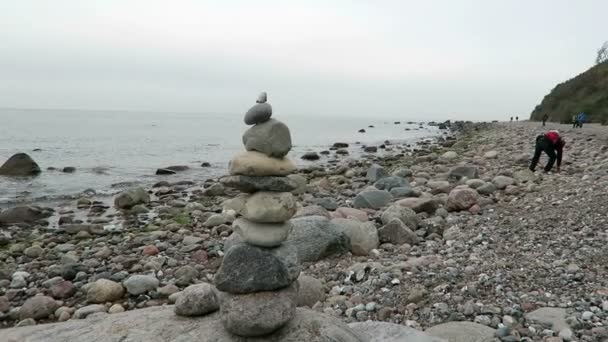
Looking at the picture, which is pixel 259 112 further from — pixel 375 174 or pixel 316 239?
pixel 375 174

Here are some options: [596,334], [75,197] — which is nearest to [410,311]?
[596,334]

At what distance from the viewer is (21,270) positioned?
30.2 feet

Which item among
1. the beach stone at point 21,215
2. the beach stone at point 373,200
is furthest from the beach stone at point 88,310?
the beach stone at point 21,215

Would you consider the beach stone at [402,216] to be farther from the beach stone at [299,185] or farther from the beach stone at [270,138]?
the beach stone at [270,138]

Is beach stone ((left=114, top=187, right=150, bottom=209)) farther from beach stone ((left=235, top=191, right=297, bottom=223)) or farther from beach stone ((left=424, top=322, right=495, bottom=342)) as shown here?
beach stone ((left=424, top=322, right=495, bottom=342))

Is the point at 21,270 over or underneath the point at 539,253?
underneath

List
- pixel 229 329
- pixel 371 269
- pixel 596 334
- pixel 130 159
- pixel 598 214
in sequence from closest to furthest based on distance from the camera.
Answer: pixel 229 329, pixel 596 334, pixel 371 269, pixel 598 214, pixel 130 159

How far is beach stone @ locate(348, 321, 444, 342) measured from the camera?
443 centimetres

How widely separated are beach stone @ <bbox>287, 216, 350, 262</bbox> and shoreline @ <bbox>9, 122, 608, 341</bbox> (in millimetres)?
169

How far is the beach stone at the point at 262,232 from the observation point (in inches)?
169

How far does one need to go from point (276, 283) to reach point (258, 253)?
1.05 feet

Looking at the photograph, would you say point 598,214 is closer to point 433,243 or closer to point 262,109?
point 433,243

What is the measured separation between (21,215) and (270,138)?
12.9 metres

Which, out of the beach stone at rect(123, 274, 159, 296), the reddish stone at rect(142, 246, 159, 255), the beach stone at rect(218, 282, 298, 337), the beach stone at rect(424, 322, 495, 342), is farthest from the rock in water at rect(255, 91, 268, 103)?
the reddish stone at rect(142, 246, 159, 255)
